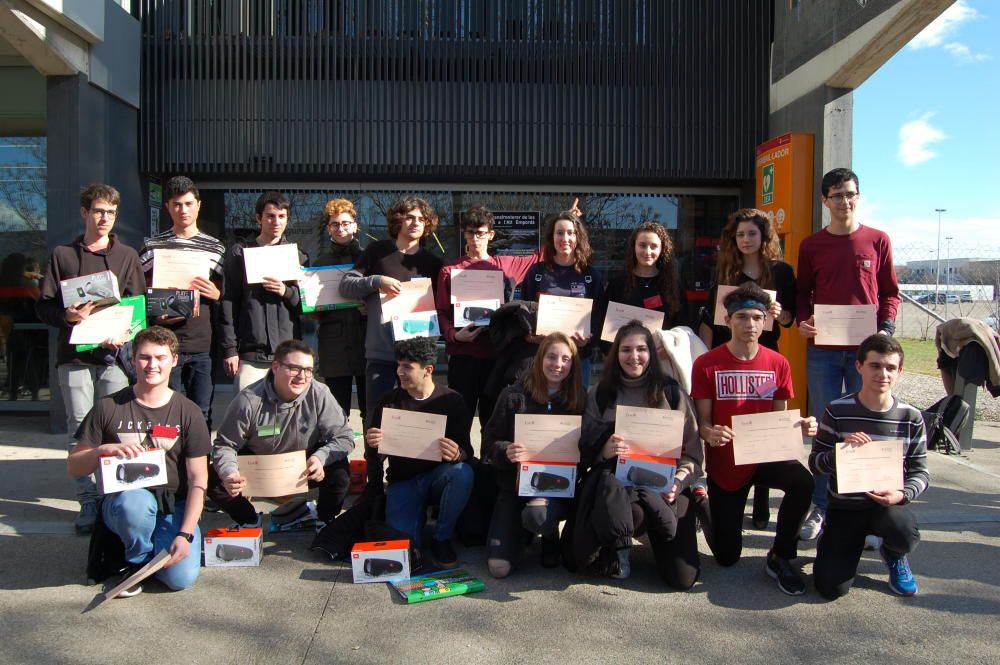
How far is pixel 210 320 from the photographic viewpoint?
16.0ft

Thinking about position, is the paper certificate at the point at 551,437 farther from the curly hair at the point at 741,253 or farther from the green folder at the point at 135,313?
the green folder at the point at 135,313

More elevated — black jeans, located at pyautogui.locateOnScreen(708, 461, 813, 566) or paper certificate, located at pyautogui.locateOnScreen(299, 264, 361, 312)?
paper certificate, located at pyautogui.locateOnScreen(299, 264, 361, 312)

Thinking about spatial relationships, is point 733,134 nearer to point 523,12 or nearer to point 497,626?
point 523,12

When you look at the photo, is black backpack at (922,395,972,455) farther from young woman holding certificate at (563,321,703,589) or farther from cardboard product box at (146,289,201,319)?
cardboard product box at (146,289,201,319)

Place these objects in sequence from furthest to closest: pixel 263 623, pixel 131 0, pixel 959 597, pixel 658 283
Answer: pixel 131 0, pixel 658 283, pixel 959 597, pixel 263 623

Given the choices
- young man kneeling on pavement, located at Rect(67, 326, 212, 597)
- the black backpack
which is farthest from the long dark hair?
the black backpack

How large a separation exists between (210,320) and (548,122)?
15.7ft

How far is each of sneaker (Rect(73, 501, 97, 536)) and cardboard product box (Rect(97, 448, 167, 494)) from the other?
39.6 inches

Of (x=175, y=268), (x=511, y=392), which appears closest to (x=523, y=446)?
(x=511, y=392)

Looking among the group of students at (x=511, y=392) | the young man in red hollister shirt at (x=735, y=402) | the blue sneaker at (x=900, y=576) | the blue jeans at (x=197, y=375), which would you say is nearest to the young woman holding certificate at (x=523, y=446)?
the group of students at (x=511, y=392)

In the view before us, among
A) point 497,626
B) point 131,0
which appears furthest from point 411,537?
point 131,0

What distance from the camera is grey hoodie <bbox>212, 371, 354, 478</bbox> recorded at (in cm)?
411

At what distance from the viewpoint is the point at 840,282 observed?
443cm

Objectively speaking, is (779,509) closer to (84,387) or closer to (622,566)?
(622,566)
